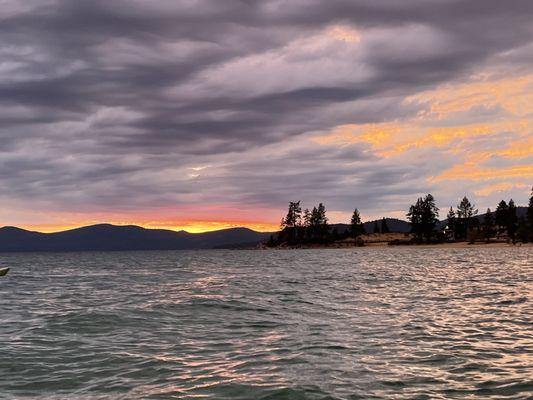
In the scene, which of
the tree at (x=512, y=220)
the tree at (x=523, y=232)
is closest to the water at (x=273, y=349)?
the tree at (x=523, y=232)

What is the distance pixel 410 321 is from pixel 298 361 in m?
9.15

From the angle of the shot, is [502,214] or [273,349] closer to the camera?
[273,349]

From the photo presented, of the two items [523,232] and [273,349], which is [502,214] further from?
[273,349]

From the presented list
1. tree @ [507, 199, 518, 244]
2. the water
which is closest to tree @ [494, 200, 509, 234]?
tree @ [507, 199, 518, 244]

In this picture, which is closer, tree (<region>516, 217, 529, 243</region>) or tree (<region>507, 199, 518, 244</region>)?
tree (<region>516, 217, 529, 243</region>)

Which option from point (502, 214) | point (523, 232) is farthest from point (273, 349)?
point (502, 214)

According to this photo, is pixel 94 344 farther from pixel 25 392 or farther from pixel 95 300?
pixel 95 300

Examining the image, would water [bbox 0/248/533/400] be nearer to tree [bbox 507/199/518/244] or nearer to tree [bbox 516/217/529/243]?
tree [bbox 516/217/529/243]

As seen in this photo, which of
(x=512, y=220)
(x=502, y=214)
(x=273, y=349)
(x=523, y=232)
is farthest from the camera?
(x=502, y=214)

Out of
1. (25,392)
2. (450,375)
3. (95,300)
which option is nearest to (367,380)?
(450,375)

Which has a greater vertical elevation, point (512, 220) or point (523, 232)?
point (512, 220)

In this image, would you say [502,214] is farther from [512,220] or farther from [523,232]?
[523,232]

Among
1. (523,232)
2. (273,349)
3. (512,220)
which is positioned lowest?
(273,349)

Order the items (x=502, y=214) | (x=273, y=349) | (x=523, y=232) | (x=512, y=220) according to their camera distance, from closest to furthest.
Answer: (x=273, y=349) → (x=523, y=232) → (x=512, y=220) → (x=502, y=214)
